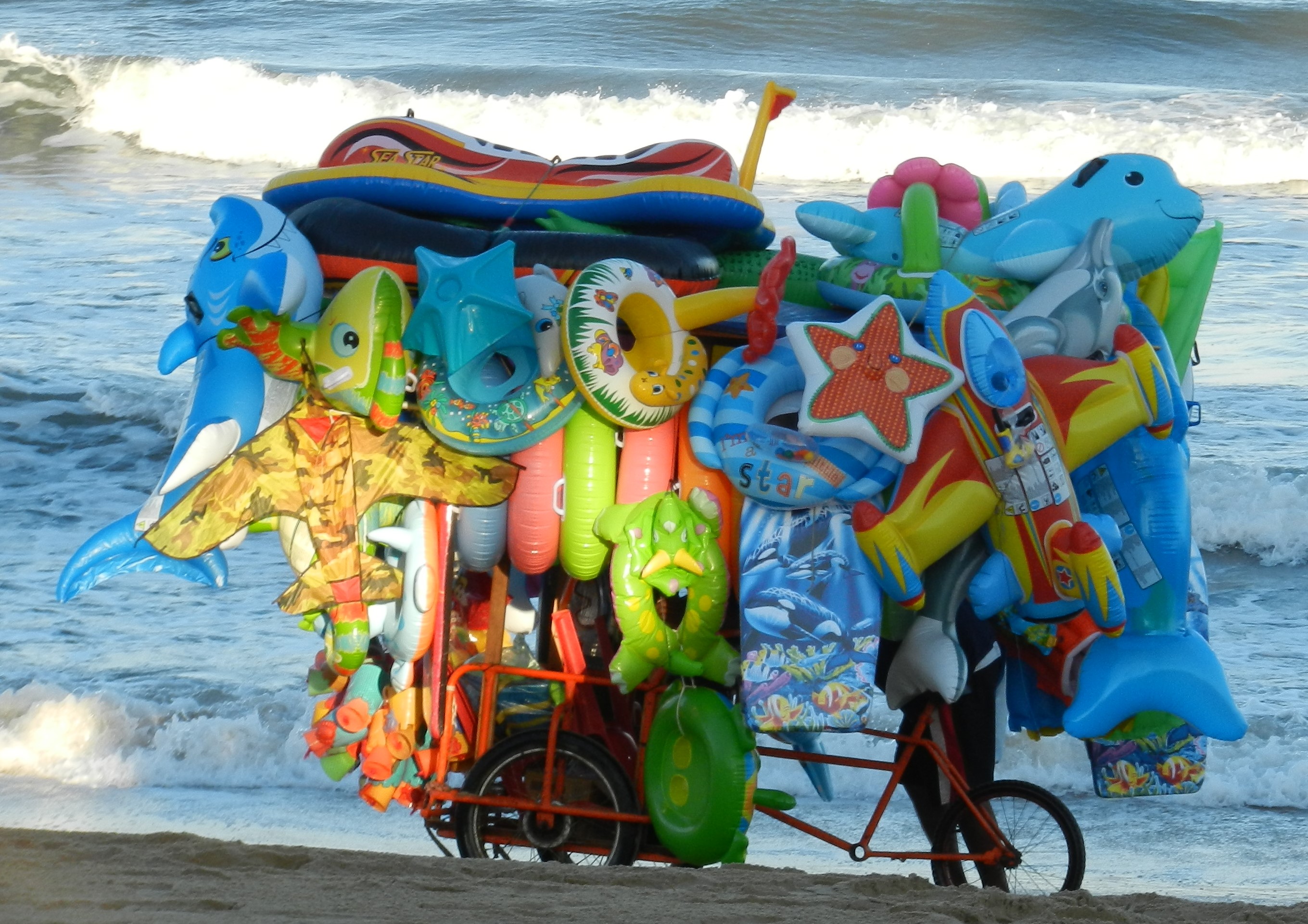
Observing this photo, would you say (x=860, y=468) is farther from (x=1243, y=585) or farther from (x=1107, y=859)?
(x=1243, y=585)

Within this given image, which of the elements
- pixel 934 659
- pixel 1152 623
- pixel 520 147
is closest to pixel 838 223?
pixel 934 659

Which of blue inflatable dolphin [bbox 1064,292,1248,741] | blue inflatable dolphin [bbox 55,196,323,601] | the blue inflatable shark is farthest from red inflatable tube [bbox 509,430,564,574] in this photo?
blue inflatable dolphin [bbox 1064,292,1248,741]

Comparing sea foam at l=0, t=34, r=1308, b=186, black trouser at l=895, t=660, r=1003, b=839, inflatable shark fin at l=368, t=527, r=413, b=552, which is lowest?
black trouser at l=895, t=660, r=1003, b=839

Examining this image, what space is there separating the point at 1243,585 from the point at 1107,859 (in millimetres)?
3764

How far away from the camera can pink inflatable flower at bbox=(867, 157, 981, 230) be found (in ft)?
15.1

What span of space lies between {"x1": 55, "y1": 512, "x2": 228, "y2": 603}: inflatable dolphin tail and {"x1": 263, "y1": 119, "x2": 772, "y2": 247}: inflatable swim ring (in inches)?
43.1

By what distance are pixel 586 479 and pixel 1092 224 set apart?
4.89 feet

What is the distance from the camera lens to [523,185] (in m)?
4.46

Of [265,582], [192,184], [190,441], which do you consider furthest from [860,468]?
[192,184]

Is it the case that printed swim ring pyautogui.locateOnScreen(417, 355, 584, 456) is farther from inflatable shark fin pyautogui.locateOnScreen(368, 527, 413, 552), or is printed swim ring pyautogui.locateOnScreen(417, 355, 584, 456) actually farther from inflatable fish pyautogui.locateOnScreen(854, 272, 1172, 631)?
inflatable fish pyautogui.locateOnScreen(854, 272, 1172, 631)

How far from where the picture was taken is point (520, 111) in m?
18.1

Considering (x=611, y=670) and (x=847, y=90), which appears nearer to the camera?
(x=611, y=670)

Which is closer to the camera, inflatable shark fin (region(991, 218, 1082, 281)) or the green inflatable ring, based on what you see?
the green inflatable ring

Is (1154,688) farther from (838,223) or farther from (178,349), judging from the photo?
(178,349)
